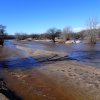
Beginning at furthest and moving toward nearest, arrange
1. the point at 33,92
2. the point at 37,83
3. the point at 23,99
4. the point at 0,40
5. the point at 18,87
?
the point at 0,40 → the point at 37,83 → the point at 18,87 → the point at 33,92 → the point at 23,99

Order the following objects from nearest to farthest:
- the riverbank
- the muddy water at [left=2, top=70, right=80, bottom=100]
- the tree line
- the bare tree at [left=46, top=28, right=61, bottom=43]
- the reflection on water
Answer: the muddy water at [left=2, top=70, right=80, bottom=100] → the riverbank → the reflection on water → the tree line → the bare tree at [left=46, top=28, right=61, bottom=43]

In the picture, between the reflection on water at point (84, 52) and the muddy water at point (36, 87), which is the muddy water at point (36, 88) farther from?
the reflection on water at point (84, 52)

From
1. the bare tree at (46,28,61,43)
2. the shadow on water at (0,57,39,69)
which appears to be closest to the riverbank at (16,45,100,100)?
the shadow on water at (0,57,39,69)

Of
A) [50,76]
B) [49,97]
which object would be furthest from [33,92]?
[50,76]

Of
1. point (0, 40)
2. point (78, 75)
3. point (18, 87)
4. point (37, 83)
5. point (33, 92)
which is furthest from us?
point (0, 40)

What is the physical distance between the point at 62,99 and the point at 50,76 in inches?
257

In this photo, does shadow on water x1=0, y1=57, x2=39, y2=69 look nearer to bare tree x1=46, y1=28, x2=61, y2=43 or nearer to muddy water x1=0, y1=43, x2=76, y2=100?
muddy water x1=0, y1=43, x2=76, y2=100

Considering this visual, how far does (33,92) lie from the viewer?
13.6 meters

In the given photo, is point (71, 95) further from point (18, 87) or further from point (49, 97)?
point (18, 87)

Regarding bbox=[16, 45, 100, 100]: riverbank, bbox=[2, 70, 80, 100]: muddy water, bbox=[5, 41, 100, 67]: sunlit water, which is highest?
bbox=[2, 70, 80, 100]: muddy water

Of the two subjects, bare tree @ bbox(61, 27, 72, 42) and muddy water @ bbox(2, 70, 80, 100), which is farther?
bare tree @ bbox(61, 27, 72, 42)

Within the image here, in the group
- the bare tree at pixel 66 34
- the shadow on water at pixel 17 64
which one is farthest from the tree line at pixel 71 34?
the shadow on water at pixel 17 64

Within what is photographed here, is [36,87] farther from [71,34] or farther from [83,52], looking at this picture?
[71,34]

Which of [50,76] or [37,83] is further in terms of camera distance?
[50,76]
